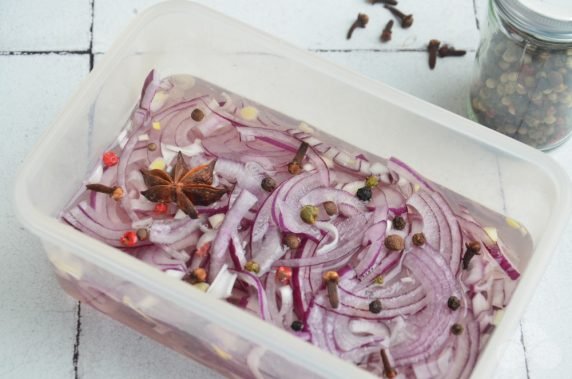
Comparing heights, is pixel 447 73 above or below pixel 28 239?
above

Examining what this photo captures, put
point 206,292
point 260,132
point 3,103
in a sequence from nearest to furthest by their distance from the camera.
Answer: point 206,292 → point 260,132 → point 3,103

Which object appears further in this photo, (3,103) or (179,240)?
(3,103)

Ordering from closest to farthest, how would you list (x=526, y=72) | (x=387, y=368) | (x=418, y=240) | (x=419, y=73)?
(x=387, y=368) < (x=418, y=240) < (x=526, y=72) < (x=419, y=73)

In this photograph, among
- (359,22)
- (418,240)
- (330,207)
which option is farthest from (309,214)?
(359,22)

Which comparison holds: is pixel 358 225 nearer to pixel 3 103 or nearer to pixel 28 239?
pixel 28 239

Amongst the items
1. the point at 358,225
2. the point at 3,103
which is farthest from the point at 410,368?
the point at 3,103

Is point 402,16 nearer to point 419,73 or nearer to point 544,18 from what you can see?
point 419,73

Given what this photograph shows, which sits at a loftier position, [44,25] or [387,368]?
[44,25]

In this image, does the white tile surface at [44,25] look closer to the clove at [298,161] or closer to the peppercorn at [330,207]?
the clove at [298,161]
